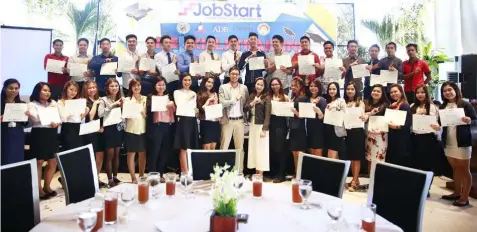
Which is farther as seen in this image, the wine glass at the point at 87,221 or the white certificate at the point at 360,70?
the white certificate at the point at 360,70

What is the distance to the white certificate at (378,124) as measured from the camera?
4770 mm

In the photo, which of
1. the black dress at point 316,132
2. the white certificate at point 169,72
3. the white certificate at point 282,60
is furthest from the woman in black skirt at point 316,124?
the white certificate at point 169,72

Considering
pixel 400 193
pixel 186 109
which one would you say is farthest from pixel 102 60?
pixel 400 193

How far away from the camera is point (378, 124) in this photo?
15.8ft

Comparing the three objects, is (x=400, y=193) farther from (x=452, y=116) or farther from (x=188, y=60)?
(x=188, y=60)

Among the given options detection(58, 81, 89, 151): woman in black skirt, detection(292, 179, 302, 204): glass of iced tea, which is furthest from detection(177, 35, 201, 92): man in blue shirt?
detection(292, 179, 302, 204): glass of iced tea

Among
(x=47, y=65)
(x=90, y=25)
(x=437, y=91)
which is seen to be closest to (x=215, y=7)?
(x=90, y=25)

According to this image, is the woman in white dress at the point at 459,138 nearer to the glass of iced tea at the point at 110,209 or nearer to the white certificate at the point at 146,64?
the white certificate at the point at 146,64

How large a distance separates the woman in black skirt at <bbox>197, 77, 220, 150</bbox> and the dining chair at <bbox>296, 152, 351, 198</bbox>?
237cm

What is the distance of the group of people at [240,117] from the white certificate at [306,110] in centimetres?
7

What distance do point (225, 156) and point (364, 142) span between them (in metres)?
2.62

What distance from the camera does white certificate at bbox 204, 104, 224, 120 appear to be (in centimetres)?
500

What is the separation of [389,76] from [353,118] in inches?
45.4

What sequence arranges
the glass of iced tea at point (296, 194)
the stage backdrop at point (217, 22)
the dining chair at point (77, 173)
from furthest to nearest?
the stage backdrop at point (217, 22) → the dining chair at point (77, 173) → the glass of iced tea at point (296, 194)
